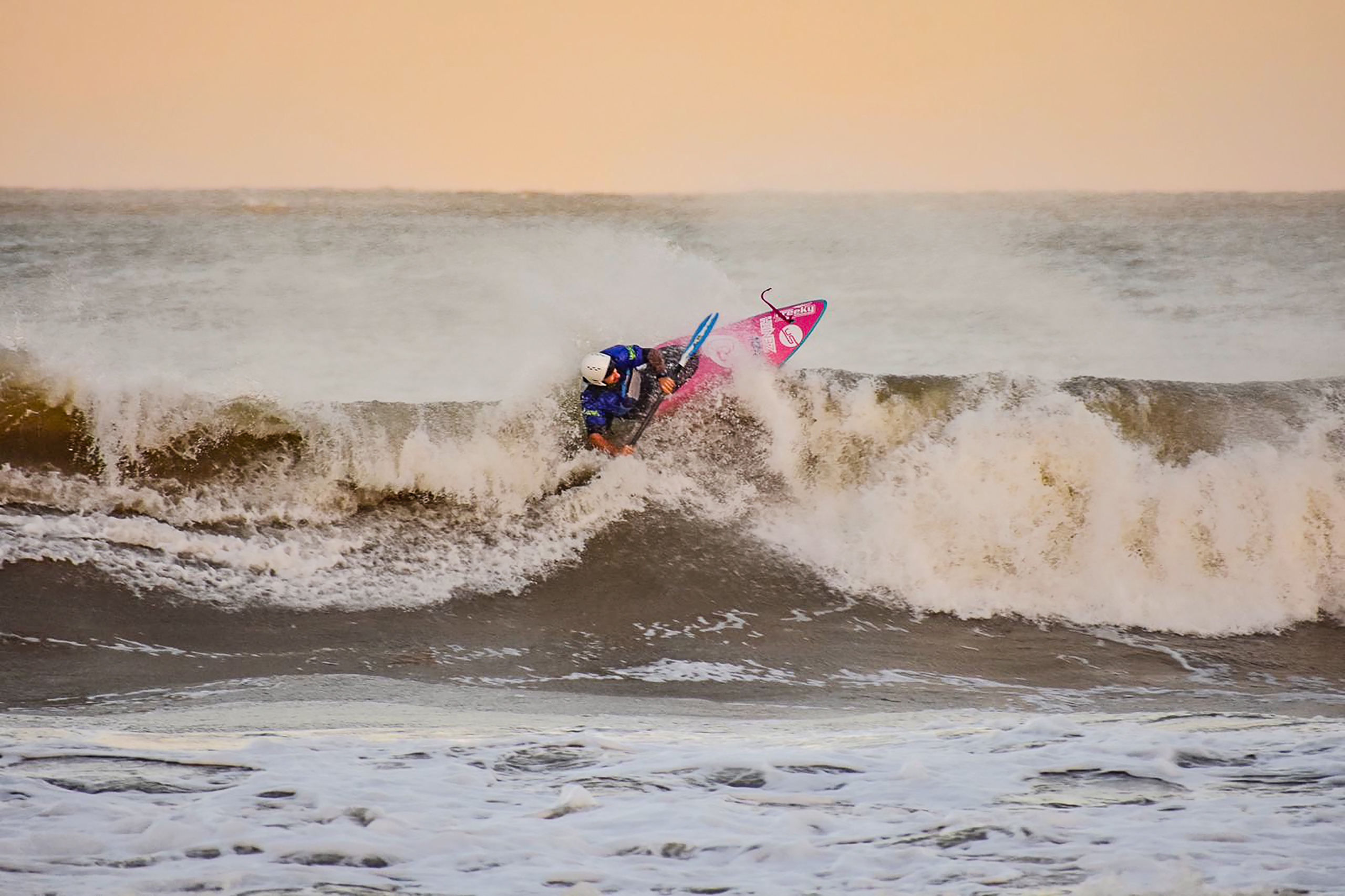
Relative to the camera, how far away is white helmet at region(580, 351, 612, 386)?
7.48 meters

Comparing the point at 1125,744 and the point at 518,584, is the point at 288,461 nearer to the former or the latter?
the point at 518,584

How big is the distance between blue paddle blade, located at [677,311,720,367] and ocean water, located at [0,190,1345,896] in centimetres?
64

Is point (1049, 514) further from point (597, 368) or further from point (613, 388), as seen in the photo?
point (597, 368)

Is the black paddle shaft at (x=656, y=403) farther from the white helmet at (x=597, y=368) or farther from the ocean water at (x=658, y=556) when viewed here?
the white helmet at (x=597, y=368)

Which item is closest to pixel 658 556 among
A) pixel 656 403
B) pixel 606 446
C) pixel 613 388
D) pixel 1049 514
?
pixel 606 446

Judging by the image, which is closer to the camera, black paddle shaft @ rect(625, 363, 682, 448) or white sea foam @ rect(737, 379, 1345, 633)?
white sea foam @ rect(737, 379, 1345, 633)

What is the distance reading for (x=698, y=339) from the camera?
315 inches

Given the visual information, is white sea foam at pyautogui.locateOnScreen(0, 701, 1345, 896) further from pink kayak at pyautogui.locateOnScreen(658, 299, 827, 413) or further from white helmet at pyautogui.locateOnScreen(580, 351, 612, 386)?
pink kayak at pyautogui.locateOnScreen(658, 299, 827, 413)

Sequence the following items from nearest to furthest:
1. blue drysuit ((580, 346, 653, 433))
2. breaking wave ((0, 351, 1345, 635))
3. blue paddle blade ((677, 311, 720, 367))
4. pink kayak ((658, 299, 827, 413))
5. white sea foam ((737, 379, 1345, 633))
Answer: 1. breaking wave ((0, 351, 1345, 635))
2. white sea foam ((737, 379, 1345, 633))
3. blue drysuit ((580, 346, 653, 433))
4. blue paddle blade ((677, 311, 720, 367))
5. pink kayak ((658, 299, 827, 413))

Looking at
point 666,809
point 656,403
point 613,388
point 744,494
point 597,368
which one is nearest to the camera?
point 666,809

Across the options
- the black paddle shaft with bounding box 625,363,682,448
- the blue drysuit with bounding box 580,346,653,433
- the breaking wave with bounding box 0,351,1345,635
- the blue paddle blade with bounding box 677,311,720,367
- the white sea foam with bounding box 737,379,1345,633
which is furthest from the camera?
the blue paddle blade with bounding box 677,311,720,367

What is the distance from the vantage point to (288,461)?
792cm

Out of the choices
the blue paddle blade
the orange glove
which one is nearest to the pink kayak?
the blue paddle blade

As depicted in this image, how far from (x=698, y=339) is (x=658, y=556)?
200 cm
